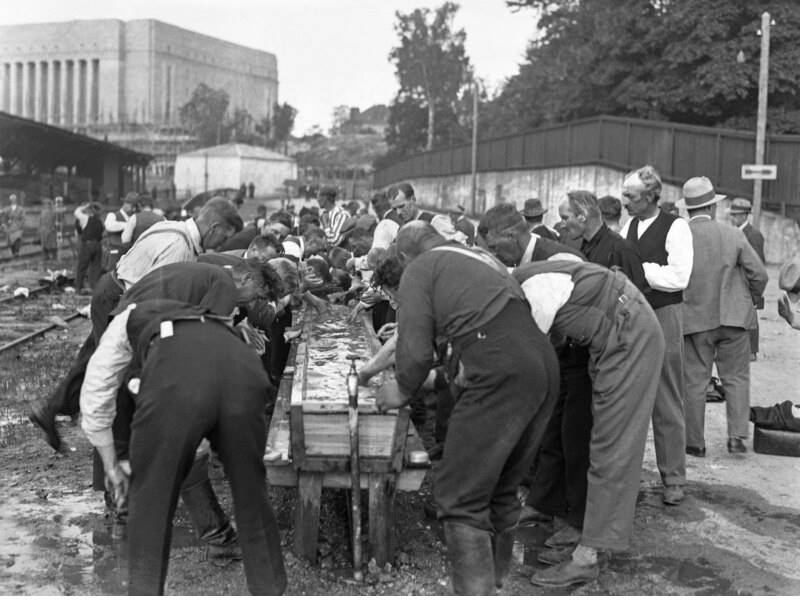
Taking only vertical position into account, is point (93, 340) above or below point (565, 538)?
above

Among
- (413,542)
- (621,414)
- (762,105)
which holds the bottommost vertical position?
(413,542)

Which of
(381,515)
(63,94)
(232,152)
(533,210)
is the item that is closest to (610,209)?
(533,210)

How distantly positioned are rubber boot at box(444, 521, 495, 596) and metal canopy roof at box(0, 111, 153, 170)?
114ft

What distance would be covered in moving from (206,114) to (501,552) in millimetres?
114518

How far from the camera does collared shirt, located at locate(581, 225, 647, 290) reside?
6.87m

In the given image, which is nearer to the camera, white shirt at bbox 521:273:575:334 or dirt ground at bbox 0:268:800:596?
white shirt at bbox 521:273:575:334

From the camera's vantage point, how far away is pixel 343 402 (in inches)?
215

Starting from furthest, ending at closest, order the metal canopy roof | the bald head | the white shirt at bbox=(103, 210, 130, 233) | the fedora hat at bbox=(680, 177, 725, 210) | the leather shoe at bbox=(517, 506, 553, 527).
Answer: the metal canopy roof
the white shirt at bbox=(103, 210, 130, 233)
the fedora hat at bbox=(680, 177, 725, 210)
the leather shoe at bbox=(517, 506, 553, 527)
the bald head

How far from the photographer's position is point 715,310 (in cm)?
820

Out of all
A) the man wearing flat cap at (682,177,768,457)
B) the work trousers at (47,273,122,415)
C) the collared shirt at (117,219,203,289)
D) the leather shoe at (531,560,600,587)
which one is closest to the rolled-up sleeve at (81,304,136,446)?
the collared shirt at (117,219,203,289)

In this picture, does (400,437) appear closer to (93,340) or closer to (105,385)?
(105,385)

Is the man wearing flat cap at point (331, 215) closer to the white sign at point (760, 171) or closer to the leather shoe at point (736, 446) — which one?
the leather shoe at point (736, 446)

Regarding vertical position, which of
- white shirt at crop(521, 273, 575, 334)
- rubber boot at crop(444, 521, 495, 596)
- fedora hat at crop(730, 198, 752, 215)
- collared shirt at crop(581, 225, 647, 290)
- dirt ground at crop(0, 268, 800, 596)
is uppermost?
fedora hat at crop(730, 198, 752, 215)

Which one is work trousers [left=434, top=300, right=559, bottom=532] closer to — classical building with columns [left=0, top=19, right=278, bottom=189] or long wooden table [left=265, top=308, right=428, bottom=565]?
long wooden table [left=265, top=308, right=428, bottom=565]
